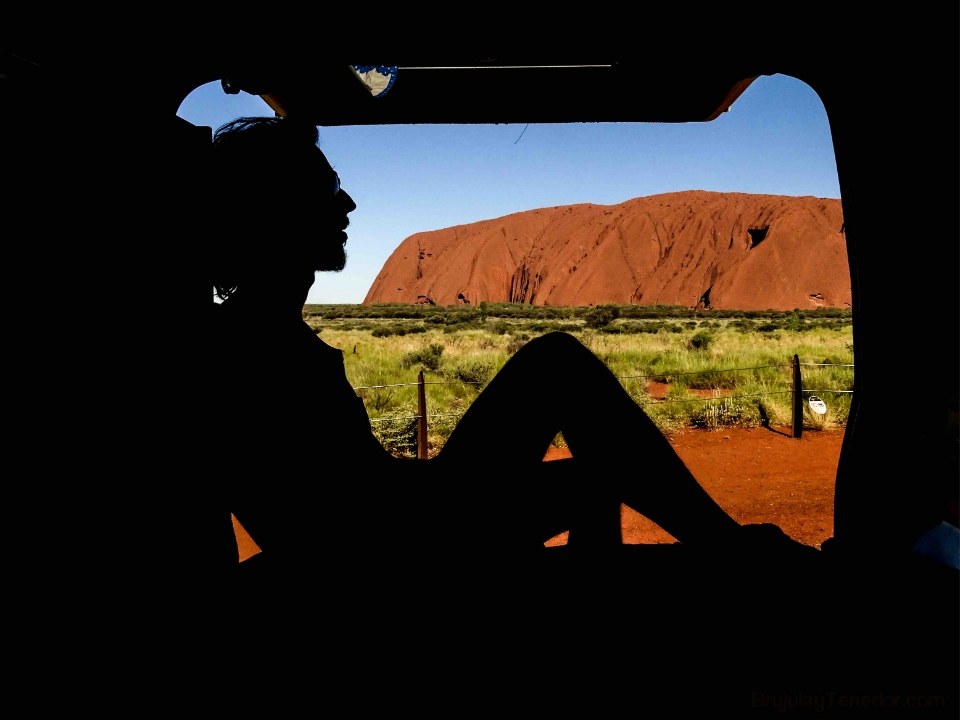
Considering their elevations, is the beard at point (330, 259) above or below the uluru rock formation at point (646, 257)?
below

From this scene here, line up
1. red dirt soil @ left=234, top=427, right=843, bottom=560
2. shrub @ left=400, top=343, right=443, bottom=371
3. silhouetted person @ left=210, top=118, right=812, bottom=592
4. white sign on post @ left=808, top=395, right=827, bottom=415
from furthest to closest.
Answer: shrub @ left=400, top=343, right=443, bottom=371
white sign on post @ left=808, top=395, right=827, bottom=415
red dirt soil @ left=234, top=427, right=843, bottom=560
silhouetted person @ left=210, top=118, right=812, bottom=592

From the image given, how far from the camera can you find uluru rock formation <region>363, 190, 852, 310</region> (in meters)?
54.9

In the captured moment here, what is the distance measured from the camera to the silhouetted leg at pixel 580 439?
136 cm

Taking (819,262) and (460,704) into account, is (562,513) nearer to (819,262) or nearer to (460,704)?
(460,704)

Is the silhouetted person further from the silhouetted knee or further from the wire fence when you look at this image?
the wire fence

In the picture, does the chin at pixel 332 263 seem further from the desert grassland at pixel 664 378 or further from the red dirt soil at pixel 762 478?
the red dirt soil at pixel 762 478

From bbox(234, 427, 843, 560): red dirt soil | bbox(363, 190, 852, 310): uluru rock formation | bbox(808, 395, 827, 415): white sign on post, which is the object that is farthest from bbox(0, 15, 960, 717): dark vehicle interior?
bbox(363, 190, 852, 310): uluru rock formation

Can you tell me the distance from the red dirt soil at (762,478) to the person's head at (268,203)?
10.7 feet

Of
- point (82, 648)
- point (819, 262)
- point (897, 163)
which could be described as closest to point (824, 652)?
point (897, 163)

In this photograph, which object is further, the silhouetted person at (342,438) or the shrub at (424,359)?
the shrub at (424,359)

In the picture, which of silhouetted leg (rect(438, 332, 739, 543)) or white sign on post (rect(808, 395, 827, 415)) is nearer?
silhouetted leg (rect(438, 332, 739, 543))

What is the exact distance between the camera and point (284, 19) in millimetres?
1300

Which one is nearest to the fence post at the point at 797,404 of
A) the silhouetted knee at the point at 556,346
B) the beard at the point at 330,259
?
the silhouetted knee at the point at 556,346

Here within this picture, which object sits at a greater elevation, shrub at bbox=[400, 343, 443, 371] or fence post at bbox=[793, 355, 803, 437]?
shrub at bbox=[400, 343, 443, 371]
